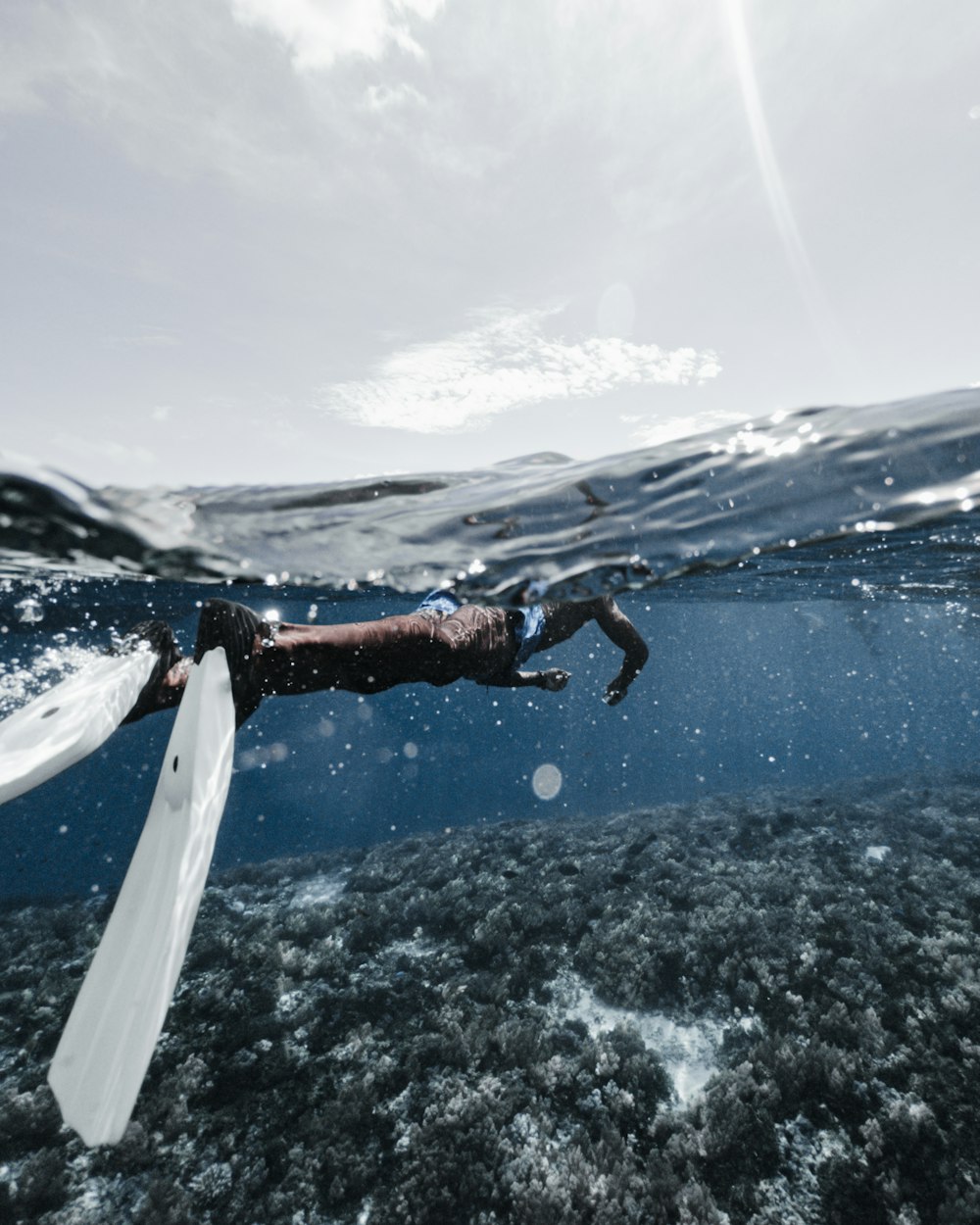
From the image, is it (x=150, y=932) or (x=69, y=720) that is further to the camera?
(x=69, y=720)

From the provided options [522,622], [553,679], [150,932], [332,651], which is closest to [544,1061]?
[553,679]

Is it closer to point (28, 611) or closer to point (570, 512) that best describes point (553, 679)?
point (570, 512)

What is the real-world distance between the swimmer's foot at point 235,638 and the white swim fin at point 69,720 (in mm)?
549

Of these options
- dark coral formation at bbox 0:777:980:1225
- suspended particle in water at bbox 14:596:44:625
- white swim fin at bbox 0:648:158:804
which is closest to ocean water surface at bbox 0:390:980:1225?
dark coral formation at bbox 0:777:980:1225

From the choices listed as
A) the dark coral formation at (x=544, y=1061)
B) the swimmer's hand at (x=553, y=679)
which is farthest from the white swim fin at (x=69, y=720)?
the dark coral formation at (x=544, y=1061)

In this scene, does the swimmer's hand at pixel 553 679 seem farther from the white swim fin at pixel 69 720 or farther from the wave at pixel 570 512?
the white swim fin at pixel 69 720

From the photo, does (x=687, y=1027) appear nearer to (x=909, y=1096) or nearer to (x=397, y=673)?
(x=909, y=1096)

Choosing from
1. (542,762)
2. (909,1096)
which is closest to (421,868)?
(909,1096)

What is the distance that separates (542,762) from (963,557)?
4102 inches

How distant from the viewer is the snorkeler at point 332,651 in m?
3.56

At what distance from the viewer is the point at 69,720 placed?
11.5ft

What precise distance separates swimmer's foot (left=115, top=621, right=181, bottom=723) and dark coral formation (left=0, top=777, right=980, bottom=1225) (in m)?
5.20

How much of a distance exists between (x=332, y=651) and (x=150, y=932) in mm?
1821

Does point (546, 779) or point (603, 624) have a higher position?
point (603, 624)
